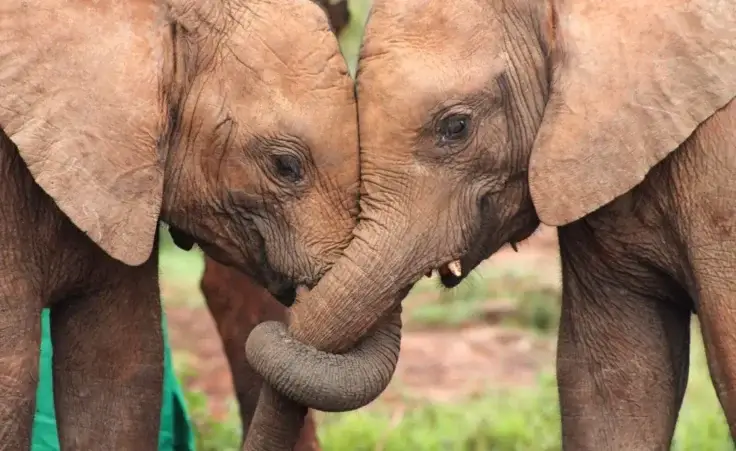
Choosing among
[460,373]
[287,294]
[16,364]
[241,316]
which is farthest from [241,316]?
[460,373]

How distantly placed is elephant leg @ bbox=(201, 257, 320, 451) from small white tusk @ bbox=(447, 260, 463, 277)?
5.73ft

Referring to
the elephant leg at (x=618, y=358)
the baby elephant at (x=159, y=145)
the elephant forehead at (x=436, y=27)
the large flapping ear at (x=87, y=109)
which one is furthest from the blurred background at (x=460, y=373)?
the large flapping ear at (x=87, y=109)

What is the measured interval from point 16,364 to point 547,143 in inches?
65.6

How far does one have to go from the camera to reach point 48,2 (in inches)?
227

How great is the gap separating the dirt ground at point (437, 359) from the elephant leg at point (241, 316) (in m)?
1.71

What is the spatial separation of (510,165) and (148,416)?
1.43 metres

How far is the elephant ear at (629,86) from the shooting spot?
18.7ft

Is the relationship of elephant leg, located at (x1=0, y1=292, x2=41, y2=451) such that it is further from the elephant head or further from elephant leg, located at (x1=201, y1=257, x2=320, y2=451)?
elephant leg, located at (x1=201, y1=257, x2=320, y2=451)

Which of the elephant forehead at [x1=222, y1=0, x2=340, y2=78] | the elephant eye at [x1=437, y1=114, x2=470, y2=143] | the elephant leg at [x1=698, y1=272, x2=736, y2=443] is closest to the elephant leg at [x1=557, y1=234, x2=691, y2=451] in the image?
the elephant leg at [x1=698, y1=272, x2=736, y2=443]

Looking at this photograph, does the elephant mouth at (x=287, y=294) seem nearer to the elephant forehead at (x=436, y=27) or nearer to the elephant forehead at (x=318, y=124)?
the elephant forehead at (x=318, y=124)

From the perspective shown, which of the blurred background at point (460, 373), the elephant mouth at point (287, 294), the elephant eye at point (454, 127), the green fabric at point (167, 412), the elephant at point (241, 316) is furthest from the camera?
the blurred background at point (460, 373)

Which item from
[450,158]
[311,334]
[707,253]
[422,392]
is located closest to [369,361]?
[311,334]

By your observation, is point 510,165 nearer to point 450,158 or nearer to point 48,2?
point 450,158

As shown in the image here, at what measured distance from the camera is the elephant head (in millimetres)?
5754
